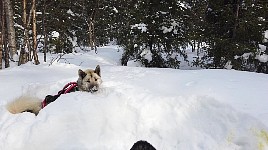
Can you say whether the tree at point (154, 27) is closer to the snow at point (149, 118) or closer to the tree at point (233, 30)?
the tree at point (233, 30)

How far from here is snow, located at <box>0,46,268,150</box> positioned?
5594 mm

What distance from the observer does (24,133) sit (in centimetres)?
567

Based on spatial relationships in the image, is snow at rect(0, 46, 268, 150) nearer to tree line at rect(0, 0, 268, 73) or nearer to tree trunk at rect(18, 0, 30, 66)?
tree line at rect(0, 0, 268, 73)

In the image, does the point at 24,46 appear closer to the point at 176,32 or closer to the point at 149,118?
the point at 176,32

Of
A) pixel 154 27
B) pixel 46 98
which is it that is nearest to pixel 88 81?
pixel 46 98

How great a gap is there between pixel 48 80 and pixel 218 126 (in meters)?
4.55

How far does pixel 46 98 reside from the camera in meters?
6.48

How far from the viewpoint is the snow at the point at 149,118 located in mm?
5594

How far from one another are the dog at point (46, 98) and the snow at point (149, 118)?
160mm

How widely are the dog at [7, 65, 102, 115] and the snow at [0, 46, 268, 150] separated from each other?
6.3 inches

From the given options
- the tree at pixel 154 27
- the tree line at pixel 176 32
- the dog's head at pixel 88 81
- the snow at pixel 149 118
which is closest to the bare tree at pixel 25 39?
the tree line at pixel 176 32

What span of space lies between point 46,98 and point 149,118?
2.04 meters

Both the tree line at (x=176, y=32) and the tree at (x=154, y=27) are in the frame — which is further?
the tree at (x=154, y=27)

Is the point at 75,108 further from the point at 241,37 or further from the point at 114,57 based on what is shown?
the point at 114,57
